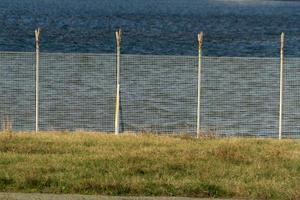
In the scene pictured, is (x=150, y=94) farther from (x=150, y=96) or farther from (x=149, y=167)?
(x=149, y=167)

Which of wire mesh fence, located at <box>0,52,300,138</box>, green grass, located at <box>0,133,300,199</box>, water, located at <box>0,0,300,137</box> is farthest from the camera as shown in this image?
water, located at <box>0,0,300,137</box>

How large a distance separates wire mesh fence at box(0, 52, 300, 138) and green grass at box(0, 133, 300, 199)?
26.8 feet

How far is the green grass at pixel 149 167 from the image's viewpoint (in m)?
13.0

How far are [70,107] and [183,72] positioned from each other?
8.52 m

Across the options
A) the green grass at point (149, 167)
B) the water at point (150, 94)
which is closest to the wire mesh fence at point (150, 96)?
the water at point (150, 94)

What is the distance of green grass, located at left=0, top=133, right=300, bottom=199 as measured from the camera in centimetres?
1295

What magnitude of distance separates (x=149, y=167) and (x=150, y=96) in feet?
62.7

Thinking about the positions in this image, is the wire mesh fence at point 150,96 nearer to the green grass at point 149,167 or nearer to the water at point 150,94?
the water at point 150,94

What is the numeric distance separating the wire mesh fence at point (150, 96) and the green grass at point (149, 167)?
8.16 metres

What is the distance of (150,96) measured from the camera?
111ft

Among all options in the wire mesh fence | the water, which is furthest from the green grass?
the wire mesh fence

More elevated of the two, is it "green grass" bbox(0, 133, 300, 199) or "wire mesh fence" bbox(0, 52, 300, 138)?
"wire mesh fence" bbox(0, 52, 300, 138)

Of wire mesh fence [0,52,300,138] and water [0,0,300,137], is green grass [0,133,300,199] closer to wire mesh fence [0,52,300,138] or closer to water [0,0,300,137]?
water [0,0,300,137]

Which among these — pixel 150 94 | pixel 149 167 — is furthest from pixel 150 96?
pixel 149 167
